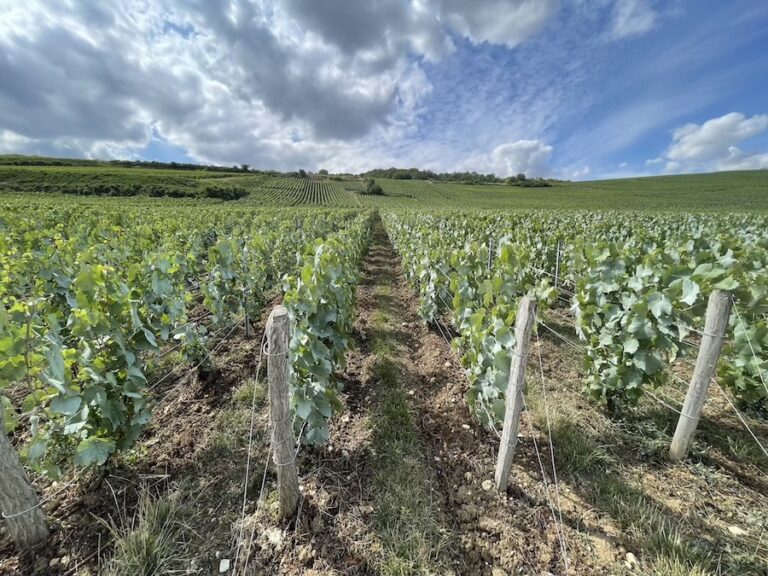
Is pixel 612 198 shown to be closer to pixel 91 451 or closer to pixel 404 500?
pixel 404 500

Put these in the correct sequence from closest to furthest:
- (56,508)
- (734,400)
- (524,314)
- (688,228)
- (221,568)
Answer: (221,568), (524,314), (56,508), (734,400), (688,228)

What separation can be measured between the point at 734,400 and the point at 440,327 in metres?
4.13

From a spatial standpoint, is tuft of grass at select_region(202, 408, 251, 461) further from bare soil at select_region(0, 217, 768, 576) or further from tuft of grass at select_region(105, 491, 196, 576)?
tuft of grass at select_region(105, 491, 196, 576)

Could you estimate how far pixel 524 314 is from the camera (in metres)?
2.39

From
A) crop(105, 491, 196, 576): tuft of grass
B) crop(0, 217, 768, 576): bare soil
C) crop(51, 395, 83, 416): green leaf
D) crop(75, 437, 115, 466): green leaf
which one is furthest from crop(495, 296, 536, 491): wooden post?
crop(51, 395, 83, 416): green leaf

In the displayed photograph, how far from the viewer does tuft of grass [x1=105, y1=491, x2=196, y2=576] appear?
2141 millimetres

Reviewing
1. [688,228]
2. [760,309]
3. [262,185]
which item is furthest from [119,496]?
[262,185]

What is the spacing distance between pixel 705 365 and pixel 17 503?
518 cm

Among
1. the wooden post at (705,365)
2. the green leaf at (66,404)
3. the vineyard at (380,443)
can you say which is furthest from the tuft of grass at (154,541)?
the wooden post at (705,365)

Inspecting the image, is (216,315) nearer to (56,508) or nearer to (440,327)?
(56,508)

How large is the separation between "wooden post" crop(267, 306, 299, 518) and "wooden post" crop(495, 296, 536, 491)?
68.0 inches

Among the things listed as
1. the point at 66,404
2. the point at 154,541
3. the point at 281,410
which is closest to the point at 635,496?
the point at 281,410

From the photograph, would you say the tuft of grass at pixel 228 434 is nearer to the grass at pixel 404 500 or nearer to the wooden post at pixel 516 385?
the grass at pixel 404 500

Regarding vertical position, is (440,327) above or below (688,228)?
below
